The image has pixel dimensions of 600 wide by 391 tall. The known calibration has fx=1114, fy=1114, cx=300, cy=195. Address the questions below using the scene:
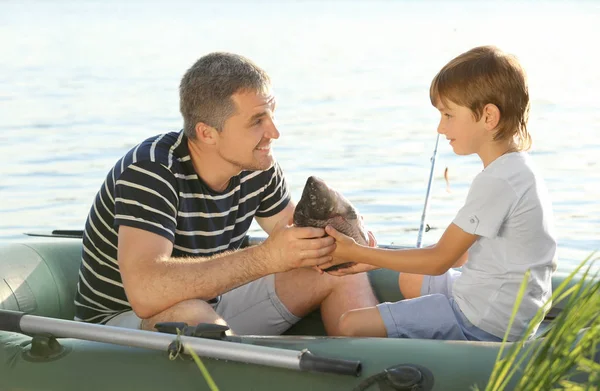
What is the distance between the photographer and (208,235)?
3.18 m

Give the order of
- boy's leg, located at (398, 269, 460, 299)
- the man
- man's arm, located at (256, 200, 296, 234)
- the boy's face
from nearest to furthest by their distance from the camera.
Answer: the boy's face
the man
boy's leg, located at (398, 269, 460, 299)
man's arm, located at (256, 200, 296, 234)

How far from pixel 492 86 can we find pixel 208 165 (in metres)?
0.85

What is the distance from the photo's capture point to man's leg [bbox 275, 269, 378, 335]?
127 inches

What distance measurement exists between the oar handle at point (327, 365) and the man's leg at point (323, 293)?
706 mm

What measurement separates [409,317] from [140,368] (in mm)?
687

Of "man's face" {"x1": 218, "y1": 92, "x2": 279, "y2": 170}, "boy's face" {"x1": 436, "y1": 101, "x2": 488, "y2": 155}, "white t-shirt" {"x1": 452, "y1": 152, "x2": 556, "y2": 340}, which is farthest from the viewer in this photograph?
"man's face" {"x1": 218, "y1": 92, "x2": 279, "y2": 170}

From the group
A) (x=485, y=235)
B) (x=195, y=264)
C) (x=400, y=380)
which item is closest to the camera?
(x=400, y=380)

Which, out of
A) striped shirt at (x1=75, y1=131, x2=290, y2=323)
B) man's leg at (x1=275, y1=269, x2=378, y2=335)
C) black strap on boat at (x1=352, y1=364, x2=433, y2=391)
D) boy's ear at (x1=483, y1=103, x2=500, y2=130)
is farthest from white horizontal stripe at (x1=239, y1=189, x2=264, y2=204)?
black strap on boat at (x1=352, y1=364, x2=433, y2=391)

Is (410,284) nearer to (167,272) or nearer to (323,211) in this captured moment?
(323,211)

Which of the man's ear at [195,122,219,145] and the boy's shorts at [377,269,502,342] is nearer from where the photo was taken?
the boy's shorts at [377,269,502,342]

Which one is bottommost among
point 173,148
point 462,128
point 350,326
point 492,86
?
point 350,326

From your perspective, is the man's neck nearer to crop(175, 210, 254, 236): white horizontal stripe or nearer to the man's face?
the man's face

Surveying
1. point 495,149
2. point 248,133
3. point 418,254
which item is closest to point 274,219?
point 248,133

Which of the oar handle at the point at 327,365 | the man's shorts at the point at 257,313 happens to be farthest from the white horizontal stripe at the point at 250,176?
the oar handle at the point at 327,365
